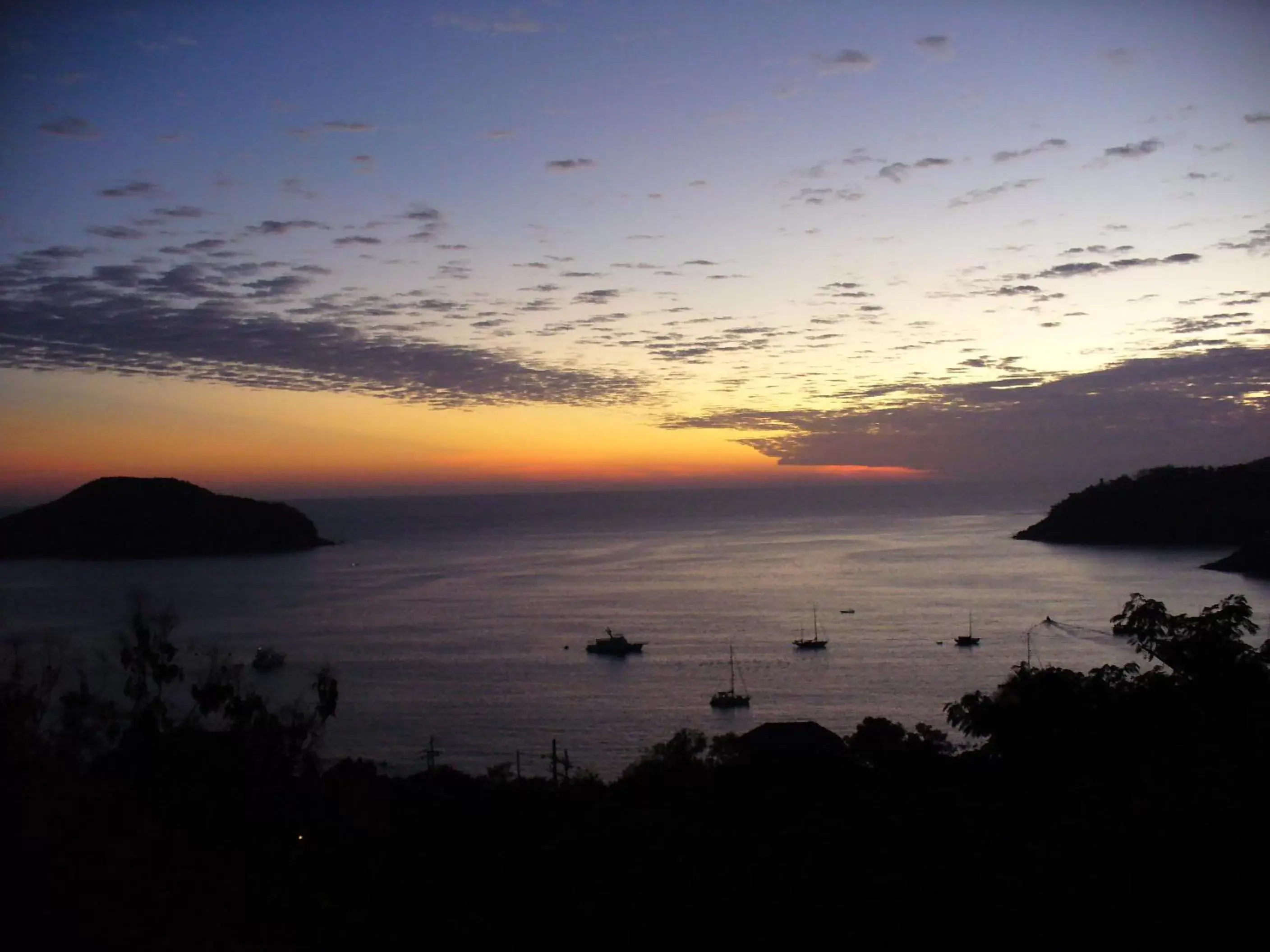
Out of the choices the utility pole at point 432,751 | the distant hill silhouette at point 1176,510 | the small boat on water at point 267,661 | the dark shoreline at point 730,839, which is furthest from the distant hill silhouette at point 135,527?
the dark shoreline at point 730,839

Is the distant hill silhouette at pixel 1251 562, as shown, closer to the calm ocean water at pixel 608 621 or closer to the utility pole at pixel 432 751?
the calm ocean water at pixel 608 621

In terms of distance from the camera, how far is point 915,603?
4459 cm

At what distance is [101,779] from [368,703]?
770 inches

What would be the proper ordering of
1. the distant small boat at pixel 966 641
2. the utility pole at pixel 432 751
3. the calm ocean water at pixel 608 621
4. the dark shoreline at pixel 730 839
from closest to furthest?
the dark shoreline at pixel 730 839
the utility pole at pixel 432 751
the calm ocean water at pixel 608 621
the distant small boat at pixel 966 641

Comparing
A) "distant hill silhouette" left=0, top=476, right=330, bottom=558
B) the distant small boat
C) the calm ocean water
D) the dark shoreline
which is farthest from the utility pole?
"distant hill silhouette" left=0, top=476, right=330, bottom=558

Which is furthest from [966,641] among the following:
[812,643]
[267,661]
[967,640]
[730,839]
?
[730,839]

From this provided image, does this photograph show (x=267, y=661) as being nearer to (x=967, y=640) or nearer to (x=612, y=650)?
(x=612, y=650)

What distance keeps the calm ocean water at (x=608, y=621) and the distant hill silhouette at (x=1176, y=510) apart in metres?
5.08

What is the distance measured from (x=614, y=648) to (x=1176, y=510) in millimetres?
51124

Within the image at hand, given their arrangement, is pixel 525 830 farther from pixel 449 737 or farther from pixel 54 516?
pixel 54 516

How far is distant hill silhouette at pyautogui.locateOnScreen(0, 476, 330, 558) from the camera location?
69.0 meters

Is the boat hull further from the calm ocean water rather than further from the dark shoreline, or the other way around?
the dark shoreline

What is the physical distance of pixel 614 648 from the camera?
3456 cm

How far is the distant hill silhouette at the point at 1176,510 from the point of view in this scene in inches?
2584
